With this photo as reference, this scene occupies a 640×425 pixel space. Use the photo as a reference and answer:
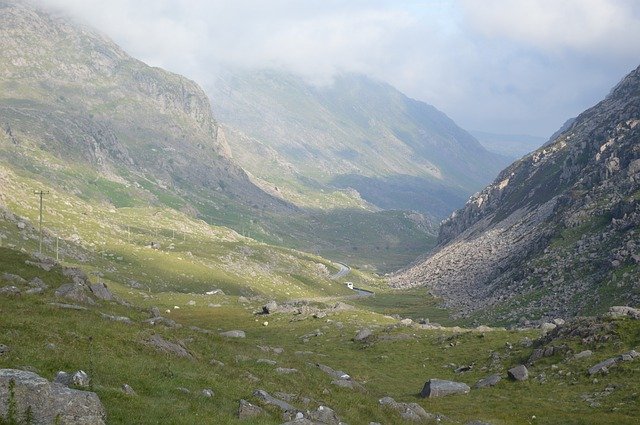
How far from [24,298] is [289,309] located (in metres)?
71.3

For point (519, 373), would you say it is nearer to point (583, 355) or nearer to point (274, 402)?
point (583, 355)

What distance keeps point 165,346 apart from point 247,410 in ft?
37.7

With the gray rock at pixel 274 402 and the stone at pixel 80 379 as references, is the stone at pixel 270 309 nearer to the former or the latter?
the gray rock at pixel 274 402

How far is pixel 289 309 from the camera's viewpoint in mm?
113188

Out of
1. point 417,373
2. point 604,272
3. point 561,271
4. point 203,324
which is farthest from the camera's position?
point 561,271

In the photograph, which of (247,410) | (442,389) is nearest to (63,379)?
(247,410)

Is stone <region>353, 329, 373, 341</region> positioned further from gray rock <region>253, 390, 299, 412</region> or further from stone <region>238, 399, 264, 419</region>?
stone <region>238, 399, 264, 419</region>

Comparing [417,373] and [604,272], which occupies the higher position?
[604,272]

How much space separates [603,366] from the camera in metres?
52.1

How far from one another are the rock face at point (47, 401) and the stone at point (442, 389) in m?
40.5

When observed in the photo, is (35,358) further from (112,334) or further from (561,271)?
(561,271)

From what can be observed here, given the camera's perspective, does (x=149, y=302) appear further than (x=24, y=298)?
Yes

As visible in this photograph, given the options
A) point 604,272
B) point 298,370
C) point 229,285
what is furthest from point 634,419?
point 229,285

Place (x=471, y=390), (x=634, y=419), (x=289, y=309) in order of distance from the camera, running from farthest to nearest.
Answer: (x=289, y=309) → (x=471, y=390) → (x=634, y=419)
